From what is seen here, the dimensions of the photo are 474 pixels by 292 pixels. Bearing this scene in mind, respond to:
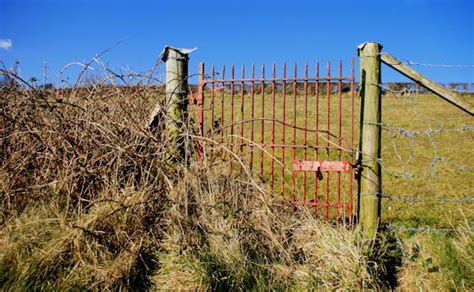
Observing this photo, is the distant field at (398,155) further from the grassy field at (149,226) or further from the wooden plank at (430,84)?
the grassy field at (149,226)

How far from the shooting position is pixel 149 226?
3.20 meters

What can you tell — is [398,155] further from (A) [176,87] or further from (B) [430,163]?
(A) [176,87]

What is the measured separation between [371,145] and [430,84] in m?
0.74

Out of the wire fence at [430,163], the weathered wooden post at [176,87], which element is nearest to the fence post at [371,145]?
the wire fence at [430,163]

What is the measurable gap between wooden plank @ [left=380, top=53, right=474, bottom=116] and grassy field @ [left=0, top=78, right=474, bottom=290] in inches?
8.7

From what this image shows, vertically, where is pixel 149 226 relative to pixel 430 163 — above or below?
below

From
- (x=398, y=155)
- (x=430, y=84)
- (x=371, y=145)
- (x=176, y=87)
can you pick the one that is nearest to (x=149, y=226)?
(x=176, y=87)

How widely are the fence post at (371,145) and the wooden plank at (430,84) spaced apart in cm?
11

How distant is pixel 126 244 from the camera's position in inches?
119

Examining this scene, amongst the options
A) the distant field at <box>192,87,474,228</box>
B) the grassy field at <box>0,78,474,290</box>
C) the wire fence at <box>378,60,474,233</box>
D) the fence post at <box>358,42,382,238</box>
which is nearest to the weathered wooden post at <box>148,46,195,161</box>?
the grassy field at <box>0,78,474,290</box>

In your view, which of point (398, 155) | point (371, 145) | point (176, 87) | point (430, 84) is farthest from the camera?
point (176, 87)

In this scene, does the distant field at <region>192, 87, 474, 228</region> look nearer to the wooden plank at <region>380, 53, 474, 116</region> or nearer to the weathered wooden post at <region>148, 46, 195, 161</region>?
the wooden plank at <region>380, 53, 474, 116</region>

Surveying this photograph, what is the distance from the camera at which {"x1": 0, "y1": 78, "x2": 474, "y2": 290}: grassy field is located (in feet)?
9.35

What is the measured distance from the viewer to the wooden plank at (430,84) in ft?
11.2
